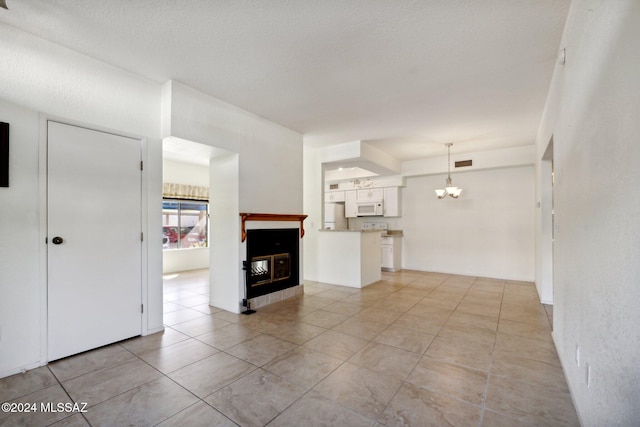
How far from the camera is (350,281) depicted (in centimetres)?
525

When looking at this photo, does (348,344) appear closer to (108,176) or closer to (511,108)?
(108,176)

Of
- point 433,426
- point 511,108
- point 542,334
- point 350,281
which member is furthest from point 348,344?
point 511,108

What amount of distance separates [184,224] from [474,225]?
274 inches

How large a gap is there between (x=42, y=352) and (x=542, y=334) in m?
4.76

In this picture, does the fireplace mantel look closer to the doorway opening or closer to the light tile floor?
the light tile floor

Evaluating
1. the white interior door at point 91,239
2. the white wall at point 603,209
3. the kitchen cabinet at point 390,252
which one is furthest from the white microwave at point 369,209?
the white interior door at point 91,239

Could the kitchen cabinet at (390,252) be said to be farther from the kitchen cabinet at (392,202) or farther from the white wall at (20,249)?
the white wall at (20,249)

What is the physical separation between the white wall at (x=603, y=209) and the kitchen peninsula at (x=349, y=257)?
326cm

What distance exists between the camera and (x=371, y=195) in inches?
293

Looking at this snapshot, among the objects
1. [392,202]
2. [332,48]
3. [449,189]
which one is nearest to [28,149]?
[332,48]

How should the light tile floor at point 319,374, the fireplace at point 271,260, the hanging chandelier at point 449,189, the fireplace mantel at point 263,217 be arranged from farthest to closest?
the hanging chandelier at point 449,189 < the fireplace at point 271,260 < the fireplace mantel at point 263,217 < the light tile floor at point 319,374

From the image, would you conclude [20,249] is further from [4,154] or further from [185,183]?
[185,183]

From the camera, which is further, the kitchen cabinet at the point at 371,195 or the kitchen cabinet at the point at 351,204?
the kitchen cabinet at the point at 351,204

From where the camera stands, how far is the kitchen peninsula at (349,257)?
17.1 ft
